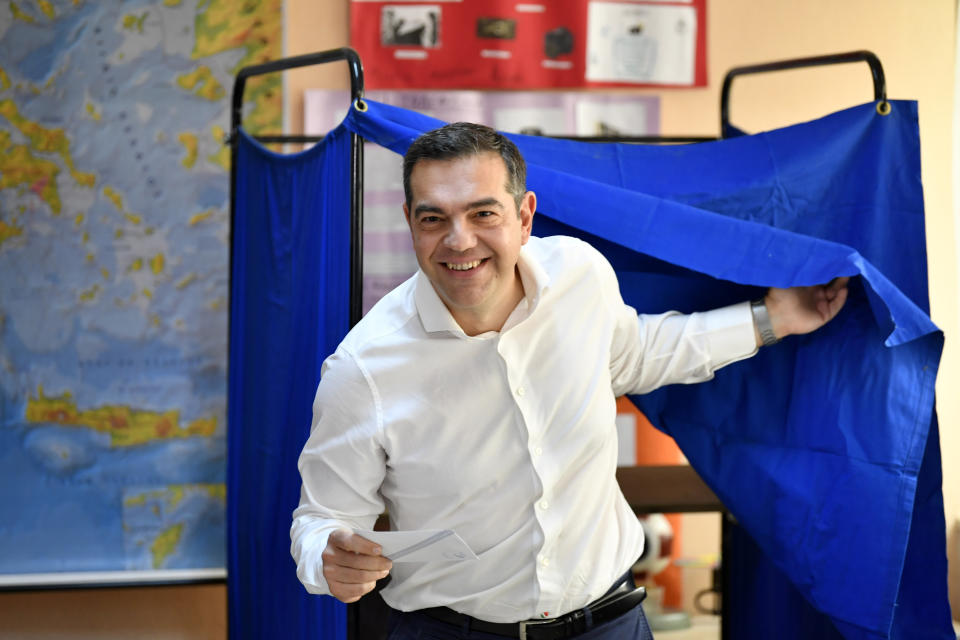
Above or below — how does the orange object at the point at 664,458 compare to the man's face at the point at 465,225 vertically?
below

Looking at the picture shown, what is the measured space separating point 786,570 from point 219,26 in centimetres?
214

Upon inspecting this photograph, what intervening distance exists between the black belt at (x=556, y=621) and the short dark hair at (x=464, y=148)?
2.13ft

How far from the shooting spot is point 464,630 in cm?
142

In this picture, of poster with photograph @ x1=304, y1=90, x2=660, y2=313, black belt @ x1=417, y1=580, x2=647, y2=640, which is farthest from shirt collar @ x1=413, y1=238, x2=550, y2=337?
poster with photograph @ x1=304, y1=90, x2=660, y2=313

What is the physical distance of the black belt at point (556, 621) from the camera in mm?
1403

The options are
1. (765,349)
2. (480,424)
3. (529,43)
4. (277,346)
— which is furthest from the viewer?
(529,43)

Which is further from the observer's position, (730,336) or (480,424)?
(730,336)

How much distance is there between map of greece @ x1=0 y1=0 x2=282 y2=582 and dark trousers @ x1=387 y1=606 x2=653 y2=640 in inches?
54.0

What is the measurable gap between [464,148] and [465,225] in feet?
0.37

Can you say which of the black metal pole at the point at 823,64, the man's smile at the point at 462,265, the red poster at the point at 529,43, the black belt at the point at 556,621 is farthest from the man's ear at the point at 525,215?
the red poster at the point at 529,43

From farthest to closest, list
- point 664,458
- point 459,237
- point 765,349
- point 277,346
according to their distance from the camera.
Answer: point 664,458
point 277,346
point 765,349
point 459,237

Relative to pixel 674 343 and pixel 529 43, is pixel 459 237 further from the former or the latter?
pixel 529 43

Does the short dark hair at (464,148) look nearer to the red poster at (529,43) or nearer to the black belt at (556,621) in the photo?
the black belt at (556,621)

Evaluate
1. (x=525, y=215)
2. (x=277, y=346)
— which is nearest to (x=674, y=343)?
(x=525, y=215)
